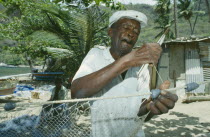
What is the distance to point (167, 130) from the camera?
5.15 meters

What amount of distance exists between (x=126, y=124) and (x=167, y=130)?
4.33 metres

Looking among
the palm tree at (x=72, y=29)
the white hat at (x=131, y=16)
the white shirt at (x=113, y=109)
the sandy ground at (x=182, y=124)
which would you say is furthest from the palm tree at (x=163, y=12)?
the white shirt at (x=113, y=109)

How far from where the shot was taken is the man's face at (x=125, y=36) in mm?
1460

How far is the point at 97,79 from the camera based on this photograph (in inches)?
45.6

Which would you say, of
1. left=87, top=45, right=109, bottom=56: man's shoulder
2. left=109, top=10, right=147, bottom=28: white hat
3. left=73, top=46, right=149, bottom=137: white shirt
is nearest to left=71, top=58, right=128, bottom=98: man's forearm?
left=73, top=46, right=149, bottom=137: white shirt

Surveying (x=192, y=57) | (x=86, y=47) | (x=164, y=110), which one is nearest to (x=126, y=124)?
(x=164, y=110)

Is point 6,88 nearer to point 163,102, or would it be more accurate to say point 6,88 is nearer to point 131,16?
point 131,16

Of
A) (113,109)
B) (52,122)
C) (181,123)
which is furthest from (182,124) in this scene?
(113,109)

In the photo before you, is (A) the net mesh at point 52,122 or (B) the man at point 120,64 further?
(A) the net mesh at point 52,122

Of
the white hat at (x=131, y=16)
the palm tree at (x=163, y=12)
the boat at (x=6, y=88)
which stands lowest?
the boat at (x=6, y=88)

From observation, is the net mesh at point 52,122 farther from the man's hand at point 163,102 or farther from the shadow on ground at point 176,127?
the shadow on ground at point 176,127

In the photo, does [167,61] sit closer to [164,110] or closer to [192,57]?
[192,57]

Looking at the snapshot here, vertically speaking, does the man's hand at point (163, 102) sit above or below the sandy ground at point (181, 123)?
above

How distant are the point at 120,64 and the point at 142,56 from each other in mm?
170
